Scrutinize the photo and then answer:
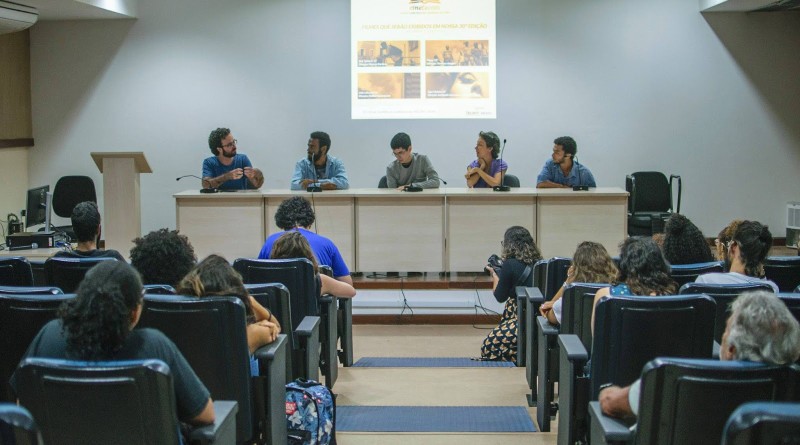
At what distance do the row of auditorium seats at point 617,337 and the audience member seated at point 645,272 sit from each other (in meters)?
0.13

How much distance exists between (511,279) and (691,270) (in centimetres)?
142

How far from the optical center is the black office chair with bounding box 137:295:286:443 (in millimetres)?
2906

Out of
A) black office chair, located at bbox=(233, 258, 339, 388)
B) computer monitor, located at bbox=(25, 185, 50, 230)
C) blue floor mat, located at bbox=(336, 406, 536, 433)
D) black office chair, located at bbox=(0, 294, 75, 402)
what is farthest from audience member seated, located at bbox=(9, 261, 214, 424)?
computer monitor, located at bbox=(25, 185, 50, 230)

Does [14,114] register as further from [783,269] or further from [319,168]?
[783,269]

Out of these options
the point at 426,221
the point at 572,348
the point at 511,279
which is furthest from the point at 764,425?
the point at 426,221

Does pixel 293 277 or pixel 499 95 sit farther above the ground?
pixel 499 95

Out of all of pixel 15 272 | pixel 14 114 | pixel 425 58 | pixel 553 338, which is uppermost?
pixel 425 58

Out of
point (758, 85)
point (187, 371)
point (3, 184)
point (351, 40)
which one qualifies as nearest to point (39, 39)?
point (3, 184)

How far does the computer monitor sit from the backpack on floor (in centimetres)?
413

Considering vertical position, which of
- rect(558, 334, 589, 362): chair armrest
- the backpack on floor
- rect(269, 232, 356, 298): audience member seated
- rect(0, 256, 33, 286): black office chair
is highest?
rect(269, 232, 356, 298): audience member seated

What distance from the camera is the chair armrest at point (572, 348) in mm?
3297

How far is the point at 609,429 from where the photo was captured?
2482 mm

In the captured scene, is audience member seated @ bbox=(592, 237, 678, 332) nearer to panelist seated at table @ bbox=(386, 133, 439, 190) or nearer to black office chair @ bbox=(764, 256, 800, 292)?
black office chair @ bbox=(764, 256, 800, 292)

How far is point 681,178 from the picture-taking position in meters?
9.81
